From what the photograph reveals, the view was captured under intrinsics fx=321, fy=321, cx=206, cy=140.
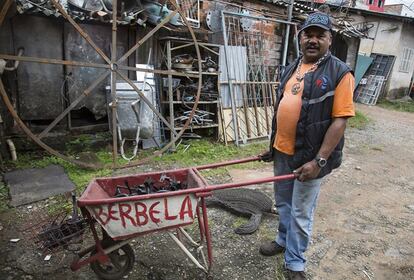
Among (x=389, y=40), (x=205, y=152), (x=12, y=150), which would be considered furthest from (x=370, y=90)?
(x=12, y=150)

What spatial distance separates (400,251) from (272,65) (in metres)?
5.80

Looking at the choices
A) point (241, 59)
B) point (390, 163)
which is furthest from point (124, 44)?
point (390, 163)

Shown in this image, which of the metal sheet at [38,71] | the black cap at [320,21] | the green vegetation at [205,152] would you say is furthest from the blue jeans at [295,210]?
the metal sheet at [38,71]

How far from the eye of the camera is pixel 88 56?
5672 millimetres

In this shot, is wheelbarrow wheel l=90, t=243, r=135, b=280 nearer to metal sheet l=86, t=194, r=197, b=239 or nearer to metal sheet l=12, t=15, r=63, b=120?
metal sheet l=86, t=194, r=197, b=239

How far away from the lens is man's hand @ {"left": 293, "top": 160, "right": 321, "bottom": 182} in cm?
218

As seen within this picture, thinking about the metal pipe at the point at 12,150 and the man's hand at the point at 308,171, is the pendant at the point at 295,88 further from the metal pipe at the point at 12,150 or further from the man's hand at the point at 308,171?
the metal pipe at the point at 12,150

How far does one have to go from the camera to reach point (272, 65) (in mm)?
8195

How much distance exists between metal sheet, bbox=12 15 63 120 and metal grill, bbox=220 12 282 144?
10.1ft

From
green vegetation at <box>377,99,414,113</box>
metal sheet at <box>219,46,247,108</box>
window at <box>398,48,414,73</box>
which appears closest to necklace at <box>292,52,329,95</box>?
metal sheet at <box>219,46,247,108</box>

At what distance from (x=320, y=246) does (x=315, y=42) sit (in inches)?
81.6

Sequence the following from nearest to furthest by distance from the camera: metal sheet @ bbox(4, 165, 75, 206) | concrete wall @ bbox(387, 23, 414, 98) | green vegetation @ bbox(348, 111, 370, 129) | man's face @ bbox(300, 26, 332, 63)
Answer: man's face @ bbox(300, 26, 332, 63)
metal sheet @ bbox(4, 165, 75, 206)
green vegetation @ bbox(348, 111, 370, 129)
concrete wall @ bbox(387, 23, 414, 98)

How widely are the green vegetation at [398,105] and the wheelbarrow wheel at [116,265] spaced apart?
13839mm

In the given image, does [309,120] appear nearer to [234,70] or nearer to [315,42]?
[315,42]
